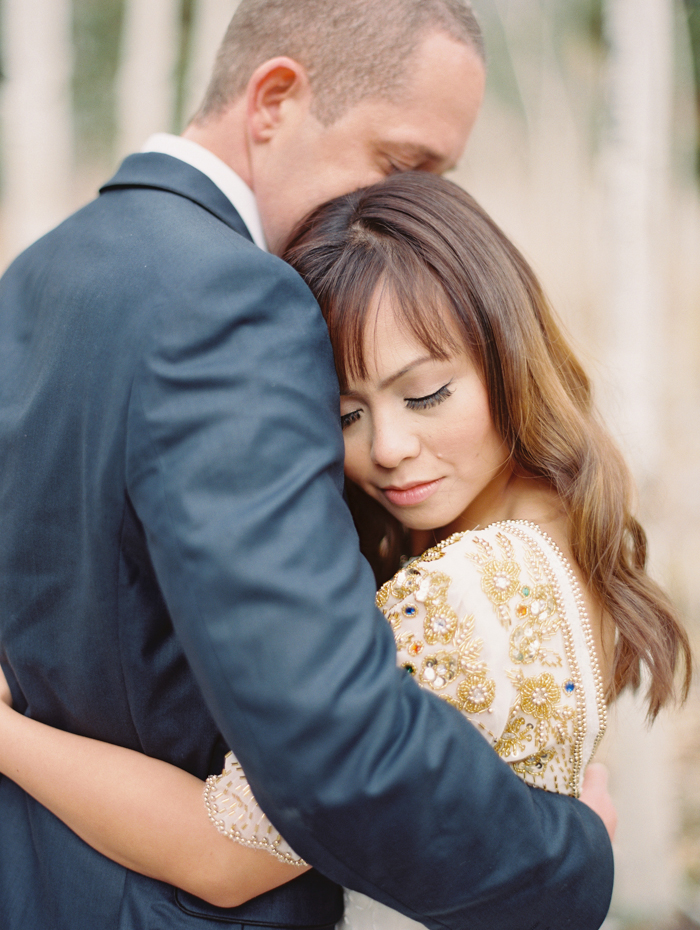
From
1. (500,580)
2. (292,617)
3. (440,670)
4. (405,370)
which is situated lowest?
(440,670)

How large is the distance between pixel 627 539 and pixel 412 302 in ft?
2.39

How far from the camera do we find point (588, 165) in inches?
151

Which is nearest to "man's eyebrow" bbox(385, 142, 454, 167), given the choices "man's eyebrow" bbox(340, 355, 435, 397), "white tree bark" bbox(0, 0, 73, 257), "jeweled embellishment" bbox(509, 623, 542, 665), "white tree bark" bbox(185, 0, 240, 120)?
"man's eyebrow" bbox(340, 355, 435, 397)

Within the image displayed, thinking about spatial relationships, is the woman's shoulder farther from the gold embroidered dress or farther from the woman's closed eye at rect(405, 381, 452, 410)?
the woman's closed eye at rect(405, 381, 452, 410)

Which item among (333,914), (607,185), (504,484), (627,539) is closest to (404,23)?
(504,484)

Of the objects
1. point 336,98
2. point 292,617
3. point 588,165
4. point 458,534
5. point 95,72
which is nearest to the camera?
point 292,617

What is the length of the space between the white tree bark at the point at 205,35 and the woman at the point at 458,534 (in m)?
2.61

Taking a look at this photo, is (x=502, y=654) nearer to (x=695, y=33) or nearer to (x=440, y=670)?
(x=440, y=670)

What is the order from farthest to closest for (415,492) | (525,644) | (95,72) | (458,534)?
(95,72) < (415,492) < (458,534) < (525,644)

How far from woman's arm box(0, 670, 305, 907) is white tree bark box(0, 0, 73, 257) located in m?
3.08

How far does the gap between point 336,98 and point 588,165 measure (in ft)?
8.77

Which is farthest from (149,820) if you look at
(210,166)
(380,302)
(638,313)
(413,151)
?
(638,313)

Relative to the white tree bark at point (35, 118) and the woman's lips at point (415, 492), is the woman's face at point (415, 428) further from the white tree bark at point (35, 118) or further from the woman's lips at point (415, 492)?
the white tree bark at point (35, 118)

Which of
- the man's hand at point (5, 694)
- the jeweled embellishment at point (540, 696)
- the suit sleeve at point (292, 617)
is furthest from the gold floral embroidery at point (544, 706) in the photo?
the man's hand at point (5, 694)
